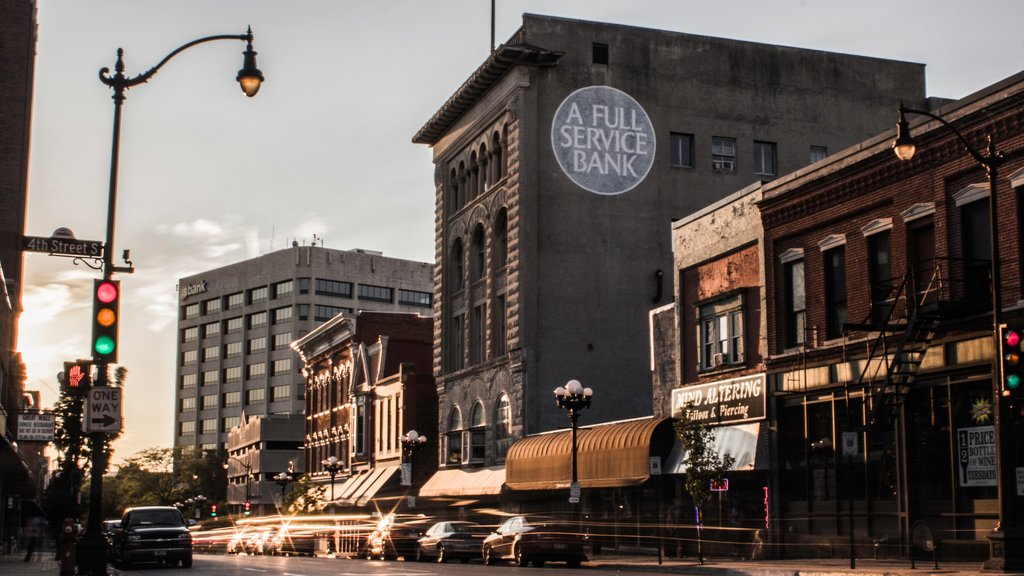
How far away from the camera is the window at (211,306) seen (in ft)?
577

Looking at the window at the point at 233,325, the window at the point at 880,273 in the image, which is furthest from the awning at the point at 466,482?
the window at the point at 233,325

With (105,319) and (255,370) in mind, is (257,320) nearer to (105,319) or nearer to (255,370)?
(255,370)

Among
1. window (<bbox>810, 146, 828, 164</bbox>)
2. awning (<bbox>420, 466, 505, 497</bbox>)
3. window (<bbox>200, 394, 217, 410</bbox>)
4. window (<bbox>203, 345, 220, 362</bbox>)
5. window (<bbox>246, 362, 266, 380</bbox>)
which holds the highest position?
window (<bbox>203, 345, 220, 362</bbox>)

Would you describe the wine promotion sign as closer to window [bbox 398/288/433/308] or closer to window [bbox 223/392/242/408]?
window [bbox 398/288/433/308]

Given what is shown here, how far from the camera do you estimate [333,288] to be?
16288cm

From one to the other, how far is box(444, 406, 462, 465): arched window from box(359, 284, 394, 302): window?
107 m

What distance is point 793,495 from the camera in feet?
114

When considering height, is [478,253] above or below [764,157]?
below

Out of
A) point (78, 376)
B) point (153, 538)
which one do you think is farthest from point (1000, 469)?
point (153, 538)

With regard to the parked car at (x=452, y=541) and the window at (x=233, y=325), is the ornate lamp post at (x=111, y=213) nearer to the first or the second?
the parked car at (x=452, y=541)

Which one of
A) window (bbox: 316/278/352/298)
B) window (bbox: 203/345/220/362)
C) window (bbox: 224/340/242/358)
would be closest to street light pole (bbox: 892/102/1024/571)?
window (bbox: 316/278/352/298)

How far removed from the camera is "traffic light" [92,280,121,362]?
2012 centimetres

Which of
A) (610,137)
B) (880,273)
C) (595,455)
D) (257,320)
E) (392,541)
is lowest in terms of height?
(392,541)

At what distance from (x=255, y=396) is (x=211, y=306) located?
1831 centimetres
